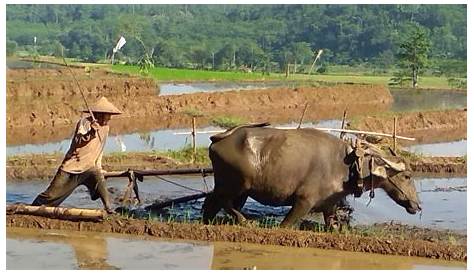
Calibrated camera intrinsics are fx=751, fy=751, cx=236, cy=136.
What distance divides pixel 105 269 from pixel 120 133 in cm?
1379

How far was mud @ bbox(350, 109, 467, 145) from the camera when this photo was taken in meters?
21.5

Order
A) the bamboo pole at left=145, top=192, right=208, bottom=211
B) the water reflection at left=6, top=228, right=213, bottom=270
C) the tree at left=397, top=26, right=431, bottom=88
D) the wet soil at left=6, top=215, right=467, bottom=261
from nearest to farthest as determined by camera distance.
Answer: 1. the water reflection at left=6, top=228, right=213, bottom=270
2. the wet soil at left=6, top=215, right=467, bottom=261
3. the bamboo pole at left=145, top=192, right=208, bottom=211
4. the tree at left=397, top=26, right=431, bottom=88

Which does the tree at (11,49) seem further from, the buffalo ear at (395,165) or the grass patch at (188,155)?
the buffalo ear at (395,165)

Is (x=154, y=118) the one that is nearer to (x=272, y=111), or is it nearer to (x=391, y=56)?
(x=272, y=111)

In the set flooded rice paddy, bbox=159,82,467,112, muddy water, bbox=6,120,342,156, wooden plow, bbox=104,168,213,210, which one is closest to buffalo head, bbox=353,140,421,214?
wooden plow, bbox=104,168,213,210

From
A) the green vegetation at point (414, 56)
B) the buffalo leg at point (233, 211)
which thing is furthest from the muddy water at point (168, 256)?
the green vegetation at point (414, 56)


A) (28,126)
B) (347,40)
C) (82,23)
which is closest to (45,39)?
(82,23)

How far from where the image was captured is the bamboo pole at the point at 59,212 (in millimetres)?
8961

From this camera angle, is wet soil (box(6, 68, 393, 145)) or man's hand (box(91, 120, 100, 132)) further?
wet soil (box(6, 68, 393, 145))

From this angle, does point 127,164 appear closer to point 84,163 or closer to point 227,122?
point 84,163

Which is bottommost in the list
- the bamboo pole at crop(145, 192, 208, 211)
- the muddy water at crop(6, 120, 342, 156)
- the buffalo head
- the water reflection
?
the muddy water at crop(6, 120, 342, 156)

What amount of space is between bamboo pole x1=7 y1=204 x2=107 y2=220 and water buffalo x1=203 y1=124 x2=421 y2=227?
1.48 m

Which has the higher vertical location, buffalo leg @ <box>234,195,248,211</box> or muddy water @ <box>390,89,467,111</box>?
buffalo leg @ <box>234,195,248,211</box>

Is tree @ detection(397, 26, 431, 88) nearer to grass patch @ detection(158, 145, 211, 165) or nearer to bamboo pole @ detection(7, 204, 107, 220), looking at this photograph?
grass patch @ detection(158, 145, 211, 165)
